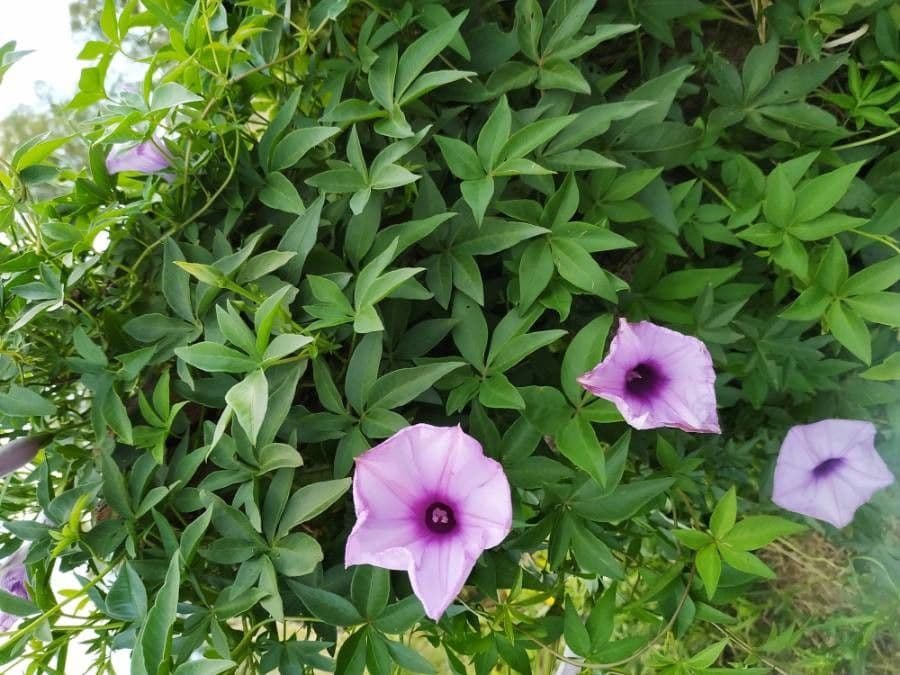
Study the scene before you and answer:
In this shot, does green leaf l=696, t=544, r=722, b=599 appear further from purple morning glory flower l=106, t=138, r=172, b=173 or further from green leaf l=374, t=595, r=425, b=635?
purple morning glory flower l=106, t=138, r=172, b=173

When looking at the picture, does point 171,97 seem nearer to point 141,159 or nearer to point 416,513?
point 141,159

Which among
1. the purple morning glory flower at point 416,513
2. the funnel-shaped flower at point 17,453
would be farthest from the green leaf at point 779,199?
the funnel-shaped flower at point 17,453

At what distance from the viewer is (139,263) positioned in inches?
25.7

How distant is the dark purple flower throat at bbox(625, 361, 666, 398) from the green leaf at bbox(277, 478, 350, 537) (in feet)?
0.84

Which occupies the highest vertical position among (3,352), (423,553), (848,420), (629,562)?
(3,352)

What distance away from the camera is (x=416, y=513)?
581 millimetres

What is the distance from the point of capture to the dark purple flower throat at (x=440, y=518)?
574 millimetres

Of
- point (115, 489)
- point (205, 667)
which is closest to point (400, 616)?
point (205, 667)

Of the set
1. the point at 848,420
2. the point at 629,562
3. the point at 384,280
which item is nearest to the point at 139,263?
the point at 384,280

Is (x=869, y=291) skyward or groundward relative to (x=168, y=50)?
groundward

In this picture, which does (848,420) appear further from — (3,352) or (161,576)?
(3,352)

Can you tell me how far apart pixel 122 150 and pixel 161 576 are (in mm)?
384

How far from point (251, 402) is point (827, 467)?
0.63 meters

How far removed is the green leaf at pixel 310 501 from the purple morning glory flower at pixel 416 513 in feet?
0.11
